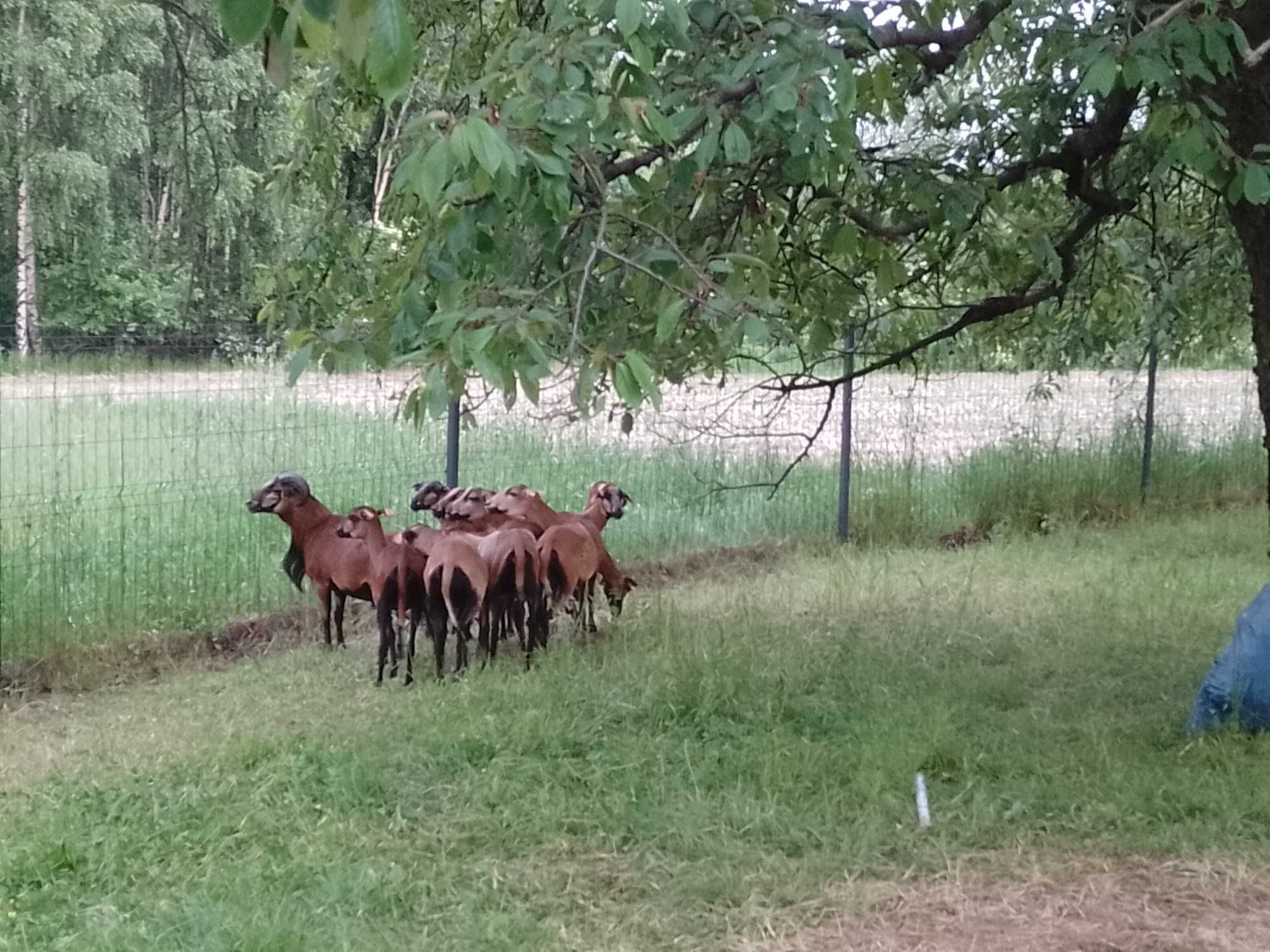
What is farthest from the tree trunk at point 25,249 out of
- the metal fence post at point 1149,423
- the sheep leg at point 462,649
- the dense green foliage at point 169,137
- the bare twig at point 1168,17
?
the metal fence post at point 1149,423

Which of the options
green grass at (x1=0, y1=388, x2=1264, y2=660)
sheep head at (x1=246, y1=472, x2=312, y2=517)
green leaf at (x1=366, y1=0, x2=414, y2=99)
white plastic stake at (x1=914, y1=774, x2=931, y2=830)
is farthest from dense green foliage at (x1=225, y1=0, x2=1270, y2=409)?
green grass at (x1=0, y1=388, x2=1264, y2=660)

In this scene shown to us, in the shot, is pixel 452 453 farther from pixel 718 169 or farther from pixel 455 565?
pixel 718 169

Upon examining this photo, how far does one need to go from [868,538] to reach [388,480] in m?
3.34

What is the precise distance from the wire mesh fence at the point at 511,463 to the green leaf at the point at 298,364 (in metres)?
0.22

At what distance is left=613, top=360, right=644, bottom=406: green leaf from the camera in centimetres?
239

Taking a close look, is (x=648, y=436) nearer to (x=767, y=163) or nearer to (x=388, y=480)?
(x=388, y=480)

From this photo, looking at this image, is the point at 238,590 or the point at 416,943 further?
the point at 238,590

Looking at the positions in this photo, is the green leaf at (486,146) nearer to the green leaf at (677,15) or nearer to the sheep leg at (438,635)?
the green leaf at (677,15)

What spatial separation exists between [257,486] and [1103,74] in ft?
15.6

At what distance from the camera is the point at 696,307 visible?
9.46ft

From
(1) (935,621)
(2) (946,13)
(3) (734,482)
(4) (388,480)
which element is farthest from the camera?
(3) (734,482)

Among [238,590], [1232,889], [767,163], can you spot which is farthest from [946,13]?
[238,590]

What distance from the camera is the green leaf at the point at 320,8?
1.27 m

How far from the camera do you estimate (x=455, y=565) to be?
4.96m
